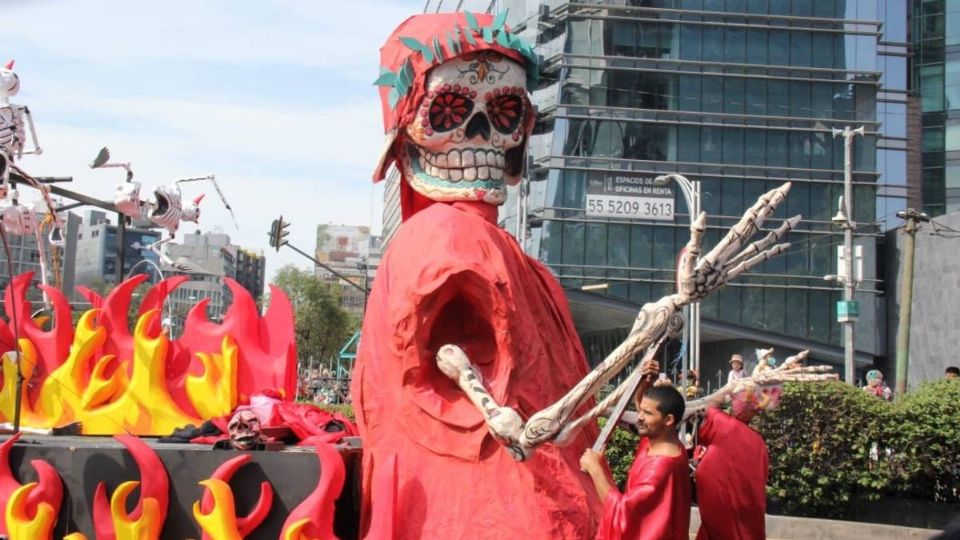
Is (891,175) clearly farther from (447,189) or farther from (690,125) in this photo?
(447,189)

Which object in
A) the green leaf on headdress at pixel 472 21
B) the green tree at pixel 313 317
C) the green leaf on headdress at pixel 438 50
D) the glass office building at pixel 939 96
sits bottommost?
the green tree at pixel 313 317

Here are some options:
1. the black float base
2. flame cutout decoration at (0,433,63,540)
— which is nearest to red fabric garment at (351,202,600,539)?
the black float base

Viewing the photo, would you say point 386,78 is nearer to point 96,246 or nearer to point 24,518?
point 24,518

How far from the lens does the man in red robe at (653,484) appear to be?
438cm

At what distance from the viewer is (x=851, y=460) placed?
10984 millimetres

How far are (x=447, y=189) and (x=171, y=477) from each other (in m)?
2.13

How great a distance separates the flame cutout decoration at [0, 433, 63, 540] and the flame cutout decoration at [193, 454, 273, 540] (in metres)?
0.78

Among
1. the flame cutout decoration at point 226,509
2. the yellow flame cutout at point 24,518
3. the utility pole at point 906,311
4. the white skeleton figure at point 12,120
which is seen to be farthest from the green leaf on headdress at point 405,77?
the utility pole at point 906,311

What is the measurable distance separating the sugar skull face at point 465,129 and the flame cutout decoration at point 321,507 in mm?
1493

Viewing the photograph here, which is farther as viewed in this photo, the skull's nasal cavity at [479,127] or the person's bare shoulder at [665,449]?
the skull's nasal cavity at [479,127]

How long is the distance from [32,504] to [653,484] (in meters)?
3.38

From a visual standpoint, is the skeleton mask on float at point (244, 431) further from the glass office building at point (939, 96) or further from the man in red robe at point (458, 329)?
the glass office building at point (939, 96)

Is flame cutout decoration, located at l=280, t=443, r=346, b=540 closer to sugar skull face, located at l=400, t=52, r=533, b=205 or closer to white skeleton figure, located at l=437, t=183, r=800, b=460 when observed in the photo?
white skeleton figure, located at l=437, t=183, r=800, b=460

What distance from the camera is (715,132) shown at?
97.8ft
